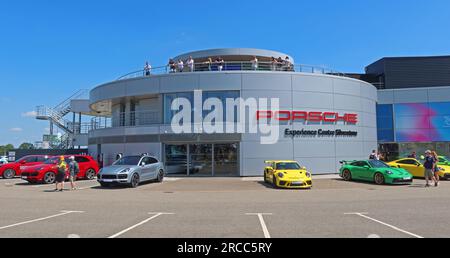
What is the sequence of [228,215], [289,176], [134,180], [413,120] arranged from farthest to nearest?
[413,120], [134,180], [289,176], [228,215]

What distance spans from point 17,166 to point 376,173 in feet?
77.1

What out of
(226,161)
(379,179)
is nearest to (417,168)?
(379,179)

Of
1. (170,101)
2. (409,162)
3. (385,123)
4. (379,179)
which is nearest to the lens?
(379,179)

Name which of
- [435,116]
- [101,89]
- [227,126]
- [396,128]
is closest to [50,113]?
[101,89]

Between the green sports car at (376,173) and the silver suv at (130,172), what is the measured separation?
11460mm

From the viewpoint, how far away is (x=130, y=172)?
1572cm

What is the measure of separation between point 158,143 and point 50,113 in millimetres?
27392

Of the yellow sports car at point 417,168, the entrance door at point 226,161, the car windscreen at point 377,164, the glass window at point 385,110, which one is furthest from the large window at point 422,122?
the entrance door at point 226,161

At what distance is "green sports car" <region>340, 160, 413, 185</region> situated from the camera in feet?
53.9

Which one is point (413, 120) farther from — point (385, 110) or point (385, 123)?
point (385, 110)

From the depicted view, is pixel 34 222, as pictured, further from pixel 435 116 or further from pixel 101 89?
pixel 435 116

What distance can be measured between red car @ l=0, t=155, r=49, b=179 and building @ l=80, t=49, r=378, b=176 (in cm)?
508

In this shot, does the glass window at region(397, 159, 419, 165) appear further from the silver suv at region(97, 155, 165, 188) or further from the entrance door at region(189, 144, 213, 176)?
the silver suv at region(97, 155, 165, 188)
